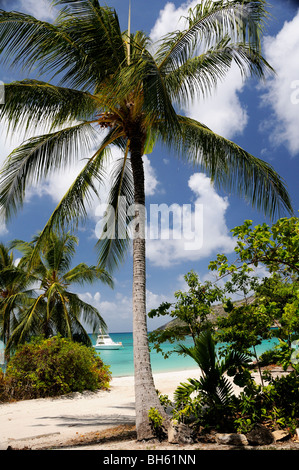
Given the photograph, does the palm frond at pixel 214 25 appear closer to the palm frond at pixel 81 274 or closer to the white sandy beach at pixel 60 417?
the white sandy beach at pixel 60 417

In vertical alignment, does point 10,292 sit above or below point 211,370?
above

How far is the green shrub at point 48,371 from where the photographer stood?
12.0 meters

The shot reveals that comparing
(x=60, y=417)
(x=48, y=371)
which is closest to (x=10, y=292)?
(x=48, y=371)

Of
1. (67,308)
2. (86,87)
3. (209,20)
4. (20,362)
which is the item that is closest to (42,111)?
(86,87)

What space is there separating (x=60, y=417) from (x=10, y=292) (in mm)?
11062

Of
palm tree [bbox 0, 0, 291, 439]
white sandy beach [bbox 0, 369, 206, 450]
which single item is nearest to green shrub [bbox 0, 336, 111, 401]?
white sandy beach [bbox 0, 369, 206, 450]

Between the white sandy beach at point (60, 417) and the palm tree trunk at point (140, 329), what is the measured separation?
1760 mm

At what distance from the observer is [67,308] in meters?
16.2

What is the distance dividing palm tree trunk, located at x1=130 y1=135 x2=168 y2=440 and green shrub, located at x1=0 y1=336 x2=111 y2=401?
278 inches

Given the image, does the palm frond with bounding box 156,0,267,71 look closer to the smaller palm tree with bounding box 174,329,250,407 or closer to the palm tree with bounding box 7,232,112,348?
the smaller palm tree with bounding box 174,329,250,407

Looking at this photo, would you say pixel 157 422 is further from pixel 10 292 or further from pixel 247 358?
pixel 10 292

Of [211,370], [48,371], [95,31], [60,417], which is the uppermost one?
[95,31]

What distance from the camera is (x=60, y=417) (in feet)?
29.7
